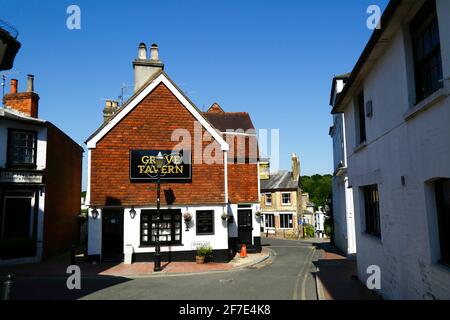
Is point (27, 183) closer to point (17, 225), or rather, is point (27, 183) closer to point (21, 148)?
point (21, 148)

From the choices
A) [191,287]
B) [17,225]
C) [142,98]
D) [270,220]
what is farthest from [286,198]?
[191,287]

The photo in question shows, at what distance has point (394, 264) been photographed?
8312mm

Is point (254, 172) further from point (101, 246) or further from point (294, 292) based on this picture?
point (294, 292)

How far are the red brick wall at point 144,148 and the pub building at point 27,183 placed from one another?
10.7 feet

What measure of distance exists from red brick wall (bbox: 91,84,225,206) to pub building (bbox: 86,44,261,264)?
1.9 inches

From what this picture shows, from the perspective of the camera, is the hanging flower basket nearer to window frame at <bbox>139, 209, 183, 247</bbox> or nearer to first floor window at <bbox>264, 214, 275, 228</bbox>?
window frame at <bbox>139, 209, 183, 247</bbox>

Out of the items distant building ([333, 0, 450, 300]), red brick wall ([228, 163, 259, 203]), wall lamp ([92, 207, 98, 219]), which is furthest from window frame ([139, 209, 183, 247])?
distant building ([333, 0, 450, 300])

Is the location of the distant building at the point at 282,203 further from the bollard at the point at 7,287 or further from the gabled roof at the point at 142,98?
the bollard at the point at 7,287

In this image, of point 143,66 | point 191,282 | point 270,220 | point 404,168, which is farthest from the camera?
point 270,220

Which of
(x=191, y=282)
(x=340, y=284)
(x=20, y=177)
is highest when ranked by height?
(x=20, y=177)

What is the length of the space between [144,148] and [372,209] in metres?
12.0

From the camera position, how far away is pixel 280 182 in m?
45.3
